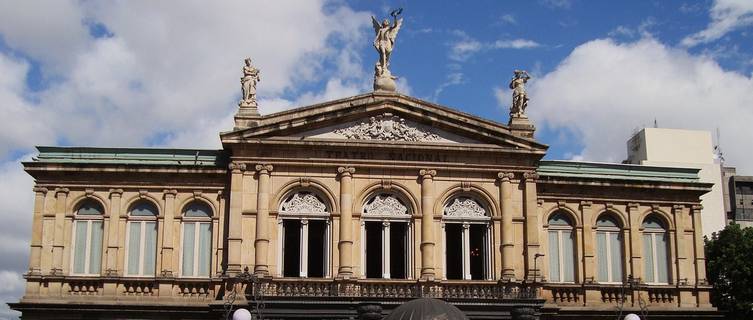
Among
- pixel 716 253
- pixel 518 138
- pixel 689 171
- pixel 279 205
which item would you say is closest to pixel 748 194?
pixel 716 253

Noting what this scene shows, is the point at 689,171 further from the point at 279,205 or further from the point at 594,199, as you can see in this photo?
the point at 279,205

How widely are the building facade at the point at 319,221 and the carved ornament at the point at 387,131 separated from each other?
0.17 ft

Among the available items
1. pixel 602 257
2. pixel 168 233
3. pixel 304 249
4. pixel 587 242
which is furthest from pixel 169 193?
pixel 602 257

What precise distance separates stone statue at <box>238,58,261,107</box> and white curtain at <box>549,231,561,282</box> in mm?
13085

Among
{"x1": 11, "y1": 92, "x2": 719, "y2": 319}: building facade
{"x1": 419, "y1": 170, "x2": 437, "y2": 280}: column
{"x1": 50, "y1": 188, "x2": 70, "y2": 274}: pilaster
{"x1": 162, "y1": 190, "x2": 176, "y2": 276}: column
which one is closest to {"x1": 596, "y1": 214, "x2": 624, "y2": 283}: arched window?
{"x1": 11, "y1": 92, "x2": 719, "y2": 319}: building facade

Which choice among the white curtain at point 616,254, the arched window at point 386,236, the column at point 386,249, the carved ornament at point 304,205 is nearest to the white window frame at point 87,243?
the carved ornament at point 304,205

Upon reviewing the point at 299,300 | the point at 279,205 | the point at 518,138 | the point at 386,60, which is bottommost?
the point at 299,300

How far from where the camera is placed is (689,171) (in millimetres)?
39281

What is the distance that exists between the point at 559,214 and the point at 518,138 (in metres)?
3.97

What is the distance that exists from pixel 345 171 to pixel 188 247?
6.68 m

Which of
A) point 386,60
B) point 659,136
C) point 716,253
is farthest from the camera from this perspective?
point 659,136

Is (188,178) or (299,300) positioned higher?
(188,178)

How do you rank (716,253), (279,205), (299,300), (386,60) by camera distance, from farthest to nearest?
(716,253)
(386,60)
(279,205)
(299,300)

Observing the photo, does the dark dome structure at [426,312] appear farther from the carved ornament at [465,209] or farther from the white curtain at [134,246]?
the white curtain at [134,246]
